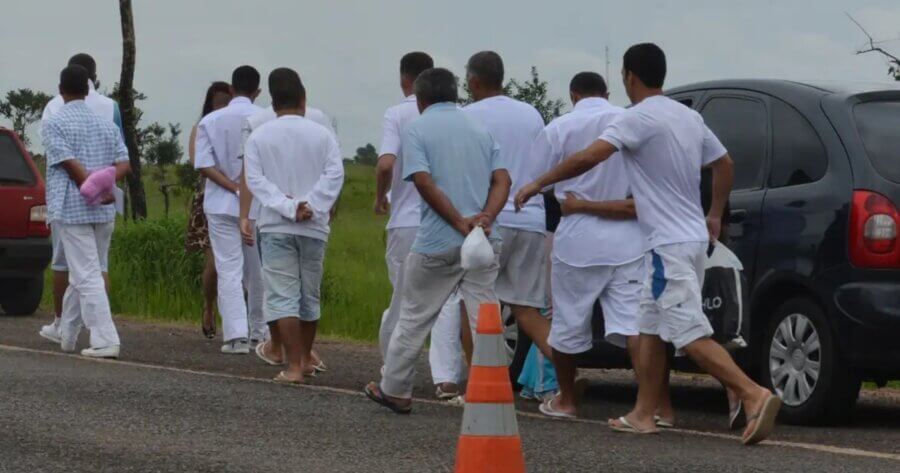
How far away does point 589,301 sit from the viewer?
9844 mm

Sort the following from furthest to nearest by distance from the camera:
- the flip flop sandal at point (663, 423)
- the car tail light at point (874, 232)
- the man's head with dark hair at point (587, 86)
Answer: the man's head with dark hair at point (587, 86) → the flip flop sandal at point (663, 423) → the car tail light at point (874, 232)

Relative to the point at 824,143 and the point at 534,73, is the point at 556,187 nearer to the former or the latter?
the point at 824,143

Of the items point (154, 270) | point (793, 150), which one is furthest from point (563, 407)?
point (154, 270)

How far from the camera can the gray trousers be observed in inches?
385

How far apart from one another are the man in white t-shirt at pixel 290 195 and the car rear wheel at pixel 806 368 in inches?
112

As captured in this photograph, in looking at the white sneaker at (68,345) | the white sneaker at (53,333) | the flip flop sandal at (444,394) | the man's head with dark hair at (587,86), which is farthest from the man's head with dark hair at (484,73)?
the white sneaker at (53,333)

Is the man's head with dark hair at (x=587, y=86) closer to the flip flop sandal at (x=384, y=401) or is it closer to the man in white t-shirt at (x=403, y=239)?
the man in white t-shirt at (x=403, y=239)

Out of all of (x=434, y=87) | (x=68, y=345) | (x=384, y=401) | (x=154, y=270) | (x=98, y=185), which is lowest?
(x=68, y=345)

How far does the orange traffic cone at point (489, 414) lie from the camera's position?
22.4 feet

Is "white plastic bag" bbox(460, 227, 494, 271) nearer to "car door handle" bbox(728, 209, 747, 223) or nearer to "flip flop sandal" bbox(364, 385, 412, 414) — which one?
"flip flop sandal" bbox(364, 385, 412, 414)

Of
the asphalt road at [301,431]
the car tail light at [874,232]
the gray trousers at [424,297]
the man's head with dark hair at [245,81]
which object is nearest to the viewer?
the asphalt road at [301,431]

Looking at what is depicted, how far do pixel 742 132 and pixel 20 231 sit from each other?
9269 mm

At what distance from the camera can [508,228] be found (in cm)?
1047

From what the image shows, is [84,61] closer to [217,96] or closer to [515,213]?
[217,96]
